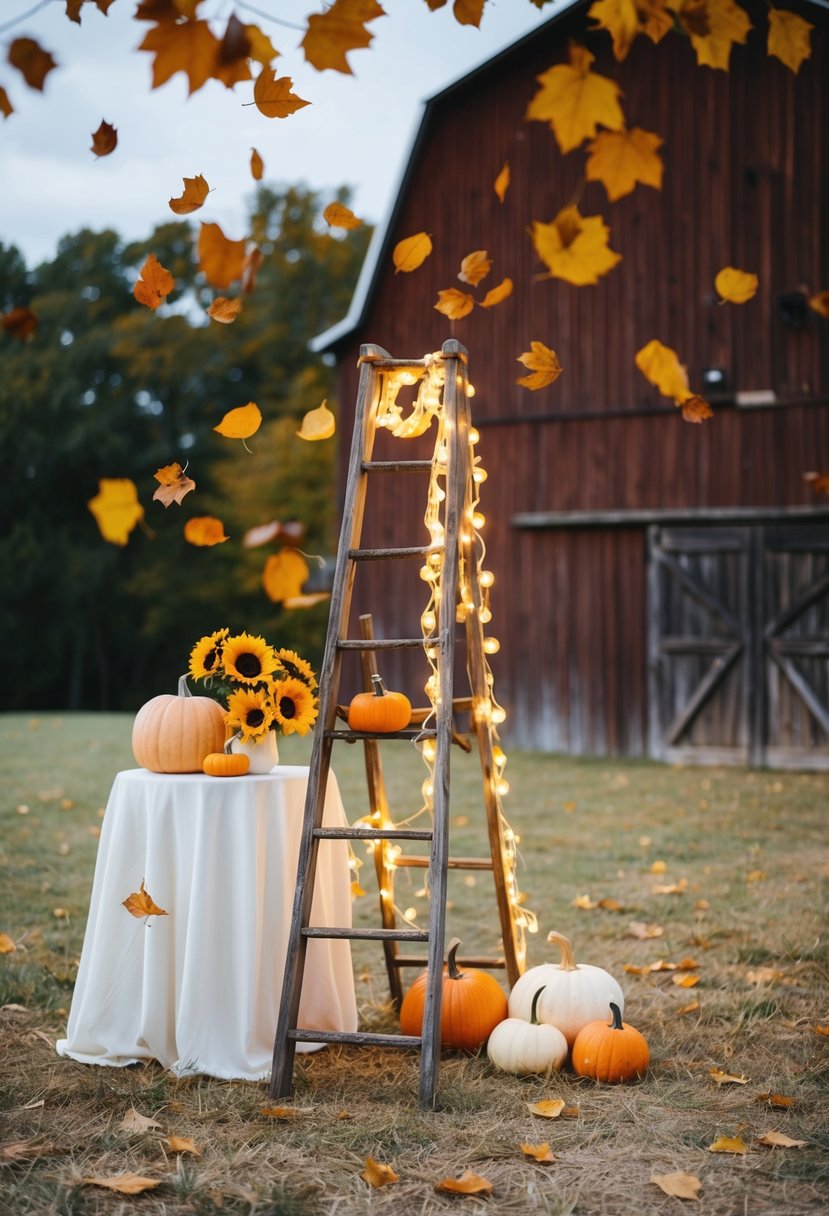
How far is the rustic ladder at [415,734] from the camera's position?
10.6 ft

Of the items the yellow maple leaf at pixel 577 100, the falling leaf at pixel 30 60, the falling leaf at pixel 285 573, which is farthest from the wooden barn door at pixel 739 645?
the falling leaf at pixel 30 60

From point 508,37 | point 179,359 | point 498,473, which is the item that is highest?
point 179,359

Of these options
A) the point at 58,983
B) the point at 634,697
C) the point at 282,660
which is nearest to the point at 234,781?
the point at 282,660

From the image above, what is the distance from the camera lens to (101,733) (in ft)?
46.9

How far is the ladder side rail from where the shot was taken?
10.7 feet

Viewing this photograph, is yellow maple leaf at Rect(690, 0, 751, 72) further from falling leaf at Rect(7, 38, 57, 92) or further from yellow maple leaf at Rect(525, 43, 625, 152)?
falling leaf at Rect(7, 38, 57, 92)

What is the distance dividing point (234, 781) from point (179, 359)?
24.0 m

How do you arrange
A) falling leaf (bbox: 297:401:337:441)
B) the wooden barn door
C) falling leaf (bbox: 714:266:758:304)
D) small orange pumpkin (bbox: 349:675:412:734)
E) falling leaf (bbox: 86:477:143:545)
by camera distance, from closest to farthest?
1. falling leaf (bbox: 86:477:143:545)
2. falling leaf (bbox: 714:266:758:304)
3. falling leaf (bbox: 297:401:337:441)
4. small orange pumpkin (bbox: 349:675:412:734)
5. the wooden barn door

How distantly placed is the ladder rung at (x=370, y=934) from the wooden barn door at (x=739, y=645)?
28.1ft

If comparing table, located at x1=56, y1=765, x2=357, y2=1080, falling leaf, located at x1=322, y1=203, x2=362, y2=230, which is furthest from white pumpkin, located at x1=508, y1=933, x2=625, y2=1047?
falling leaf, located at x1=322, y1=203, x2=362, y2=230

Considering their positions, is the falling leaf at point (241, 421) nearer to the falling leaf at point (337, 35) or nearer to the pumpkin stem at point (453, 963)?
the falling leaf at point (337, 35)

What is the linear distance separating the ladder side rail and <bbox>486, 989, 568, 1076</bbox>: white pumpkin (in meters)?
0.61

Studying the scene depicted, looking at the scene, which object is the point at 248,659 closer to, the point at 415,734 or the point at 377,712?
the point at 377,712

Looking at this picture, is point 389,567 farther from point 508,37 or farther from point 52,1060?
point 52,1060
